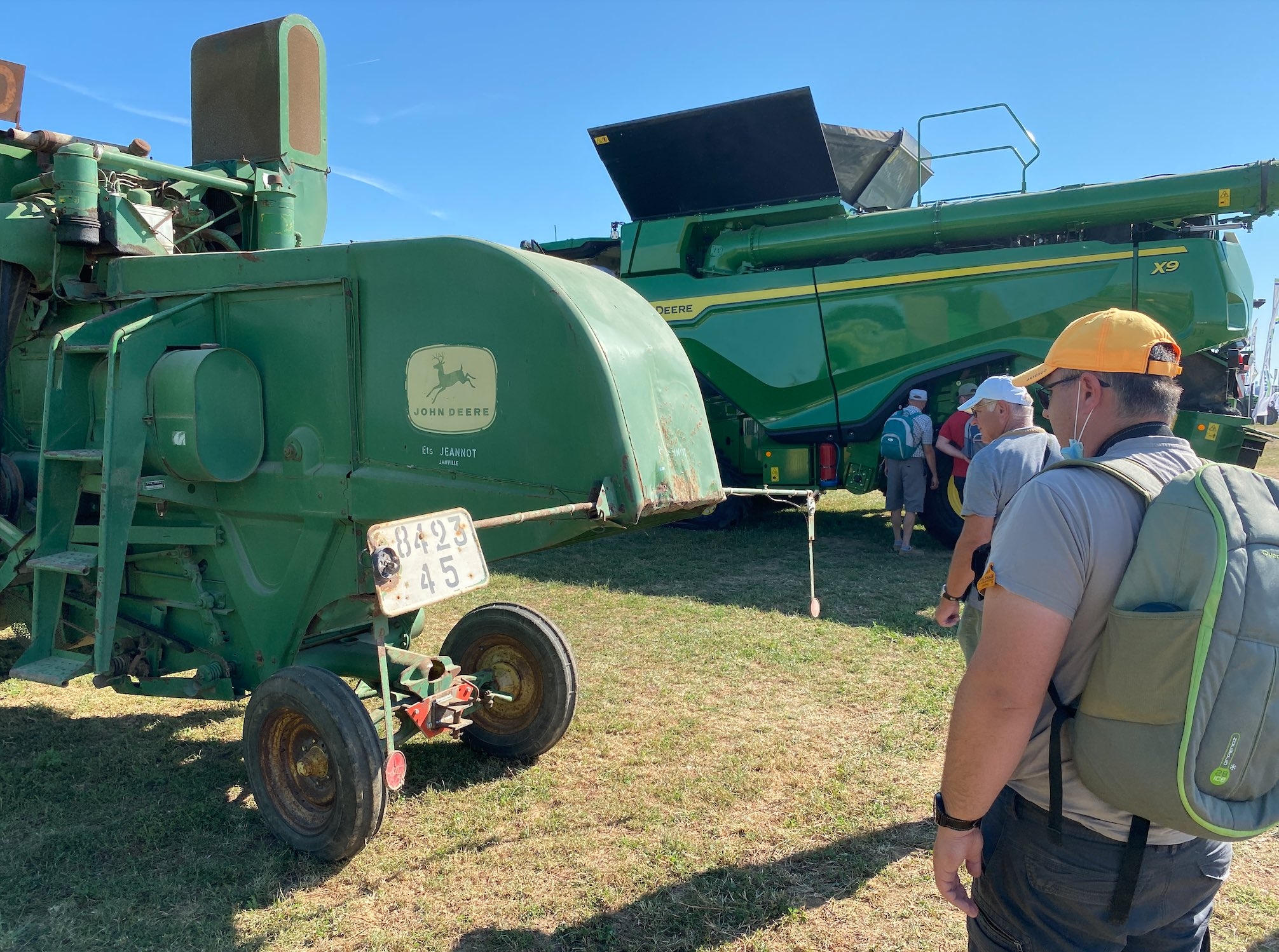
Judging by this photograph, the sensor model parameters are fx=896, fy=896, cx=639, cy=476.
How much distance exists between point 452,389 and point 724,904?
209 cm

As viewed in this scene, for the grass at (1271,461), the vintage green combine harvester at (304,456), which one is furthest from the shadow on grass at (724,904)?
the grass at (1271,461)

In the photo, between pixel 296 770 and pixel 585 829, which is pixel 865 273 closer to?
pixel 585 829

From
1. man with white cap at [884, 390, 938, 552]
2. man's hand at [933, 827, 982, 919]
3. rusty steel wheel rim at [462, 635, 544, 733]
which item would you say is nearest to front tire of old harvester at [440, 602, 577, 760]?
rusty steel wheel rim at [462, 635, 544, 733]

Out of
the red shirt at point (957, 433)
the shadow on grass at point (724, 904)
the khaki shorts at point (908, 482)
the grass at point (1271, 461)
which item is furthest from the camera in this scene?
the grass at point (1271, 461)

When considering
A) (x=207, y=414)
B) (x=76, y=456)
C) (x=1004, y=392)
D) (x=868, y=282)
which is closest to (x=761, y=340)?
(x=868, y=282)

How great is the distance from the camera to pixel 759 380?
30.8 ft

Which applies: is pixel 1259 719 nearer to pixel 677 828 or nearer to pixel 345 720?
pixel 677 828

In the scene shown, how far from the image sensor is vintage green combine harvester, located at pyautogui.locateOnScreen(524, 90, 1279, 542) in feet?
25.2

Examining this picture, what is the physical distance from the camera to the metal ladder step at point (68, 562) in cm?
382

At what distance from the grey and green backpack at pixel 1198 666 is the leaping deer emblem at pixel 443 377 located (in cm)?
237

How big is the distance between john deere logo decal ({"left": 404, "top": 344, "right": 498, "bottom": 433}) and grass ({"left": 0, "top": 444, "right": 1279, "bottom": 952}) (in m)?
1.66

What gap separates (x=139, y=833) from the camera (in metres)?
3.62

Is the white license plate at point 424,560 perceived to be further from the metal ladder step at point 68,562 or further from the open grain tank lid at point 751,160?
the open grain tank lid at point 751,160

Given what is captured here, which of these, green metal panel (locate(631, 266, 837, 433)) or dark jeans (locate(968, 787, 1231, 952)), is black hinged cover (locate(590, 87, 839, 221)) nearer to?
green metal panel (locate(631, 266, 837, 433))
